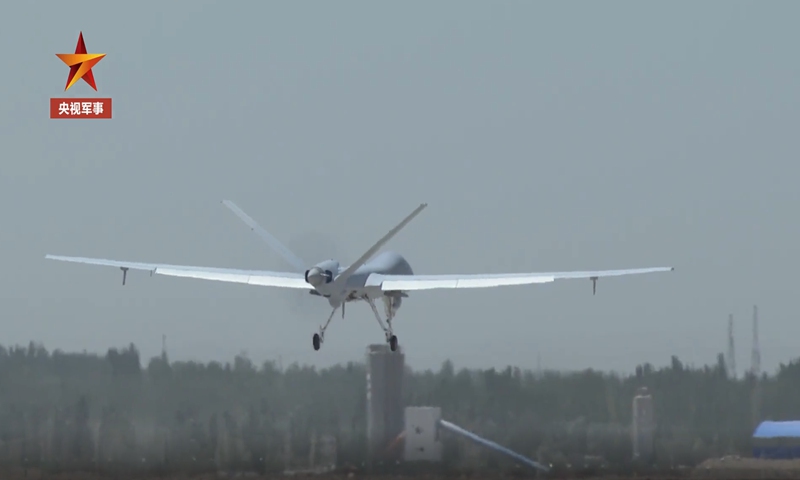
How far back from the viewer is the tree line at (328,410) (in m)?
87.4

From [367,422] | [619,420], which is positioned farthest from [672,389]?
[367,422]

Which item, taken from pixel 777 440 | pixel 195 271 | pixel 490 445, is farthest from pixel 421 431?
pixel 195 271

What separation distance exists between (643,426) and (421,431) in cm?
1478

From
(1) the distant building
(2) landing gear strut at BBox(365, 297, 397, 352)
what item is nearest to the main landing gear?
(2) landing gear strut at BBox(365, 297, 397, 352)

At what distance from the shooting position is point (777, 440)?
97.6 metres

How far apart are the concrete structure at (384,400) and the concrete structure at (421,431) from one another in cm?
62

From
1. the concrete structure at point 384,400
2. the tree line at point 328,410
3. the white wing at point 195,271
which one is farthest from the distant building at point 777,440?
the white wing at point 195,271

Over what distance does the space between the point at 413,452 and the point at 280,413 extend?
28.6 feet

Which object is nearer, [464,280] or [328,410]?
[464,280]

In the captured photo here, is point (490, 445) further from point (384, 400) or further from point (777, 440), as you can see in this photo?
point (777, 440)

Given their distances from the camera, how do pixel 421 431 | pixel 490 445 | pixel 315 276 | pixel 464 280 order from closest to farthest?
pixel 315 276 → pixel 464 280 → pixel 490 445 → pixel 421 431

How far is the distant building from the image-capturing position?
94375mm

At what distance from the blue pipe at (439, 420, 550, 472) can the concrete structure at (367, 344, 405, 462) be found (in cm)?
352

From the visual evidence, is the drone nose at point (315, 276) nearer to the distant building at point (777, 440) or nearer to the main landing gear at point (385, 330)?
the main landing gear at point (385, 330)
